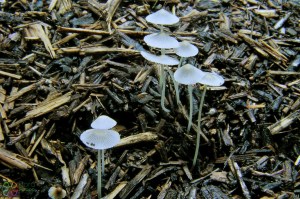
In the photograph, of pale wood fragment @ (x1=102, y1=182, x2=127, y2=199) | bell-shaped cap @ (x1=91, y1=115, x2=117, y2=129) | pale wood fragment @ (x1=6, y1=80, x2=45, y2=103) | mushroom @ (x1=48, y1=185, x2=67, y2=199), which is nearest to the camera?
bell-shaped cap @ (x1=91, y1=115, x2=117, y2=129)

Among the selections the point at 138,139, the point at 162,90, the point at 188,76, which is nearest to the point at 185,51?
the point at 188,76

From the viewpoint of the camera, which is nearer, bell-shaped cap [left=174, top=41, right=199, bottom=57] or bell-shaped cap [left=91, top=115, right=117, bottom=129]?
bell-shaped cap [left=91, top=115, right=117, bottom=129]

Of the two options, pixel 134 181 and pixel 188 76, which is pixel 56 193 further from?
pixel 188 76

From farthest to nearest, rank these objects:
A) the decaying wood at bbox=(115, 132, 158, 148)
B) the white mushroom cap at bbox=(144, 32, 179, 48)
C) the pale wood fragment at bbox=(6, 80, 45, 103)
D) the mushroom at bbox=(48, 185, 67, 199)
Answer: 1. the pale wood fragment at bbox=(6, 80, 45, 103)
2. the decaying wood at bbox=(115, 132, 158, 148)
3. the white mushroom cap at bbox=(144, 32, 179, 48)
4. the mushroom at bbox=(48, 185, 67, 199)

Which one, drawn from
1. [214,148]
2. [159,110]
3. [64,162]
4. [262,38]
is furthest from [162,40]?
[262,38]

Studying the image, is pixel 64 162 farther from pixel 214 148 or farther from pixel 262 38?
pixel 262 38

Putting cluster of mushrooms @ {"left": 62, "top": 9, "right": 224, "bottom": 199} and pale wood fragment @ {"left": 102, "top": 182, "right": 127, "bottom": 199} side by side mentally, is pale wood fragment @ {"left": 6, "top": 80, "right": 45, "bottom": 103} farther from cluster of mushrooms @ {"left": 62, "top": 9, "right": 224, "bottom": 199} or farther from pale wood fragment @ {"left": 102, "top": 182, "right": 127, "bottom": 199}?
pale wood fragment @ {"left": 102, "top": 182, "right": 127, "bottom": 199}

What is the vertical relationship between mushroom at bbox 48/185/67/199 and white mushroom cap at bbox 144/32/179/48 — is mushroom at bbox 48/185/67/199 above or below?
below

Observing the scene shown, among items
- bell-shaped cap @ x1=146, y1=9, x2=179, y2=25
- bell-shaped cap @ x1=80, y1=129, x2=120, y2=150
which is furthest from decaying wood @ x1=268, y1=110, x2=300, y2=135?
bell-shaped cap @ x1=80, y1=129, x2=120, y2=150
